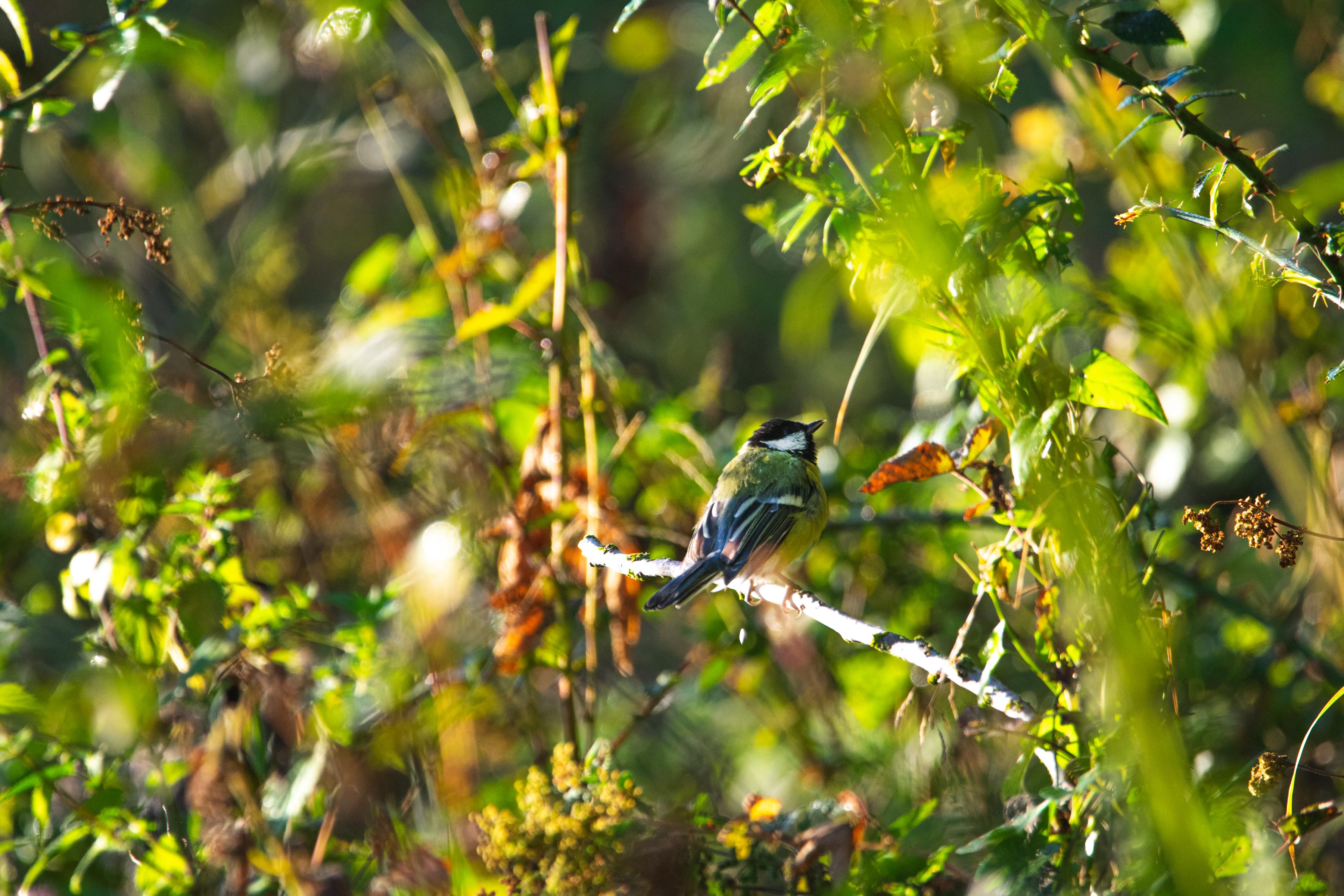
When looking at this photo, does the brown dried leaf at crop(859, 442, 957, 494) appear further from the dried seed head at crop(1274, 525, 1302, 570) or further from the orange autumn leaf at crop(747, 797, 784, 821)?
the orange autumn leaf at crop(747, 797, 784, 821)

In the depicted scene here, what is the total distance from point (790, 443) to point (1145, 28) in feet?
5.83

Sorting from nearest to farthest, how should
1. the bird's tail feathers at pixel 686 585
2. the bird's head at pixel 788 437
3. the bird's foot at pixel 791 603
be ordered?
the bird's tail feathers at pixel 686 585 → the bird's foot at pixel 791 603 → the bird's head at pixel 788 437

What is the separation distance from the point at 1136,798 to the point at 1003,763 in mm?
1715

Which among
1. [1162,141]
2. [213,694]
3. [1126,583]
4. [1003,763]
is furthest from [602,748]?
[1162,141]

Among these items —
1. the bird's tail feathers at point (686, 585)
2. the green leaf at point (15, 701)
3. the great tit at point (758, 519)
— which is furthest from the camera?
the great tit at point (758, 519)

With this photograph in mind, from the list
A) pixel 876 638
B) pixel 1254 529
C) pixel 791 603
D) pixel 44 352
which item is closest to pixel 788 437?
pixel 791 603

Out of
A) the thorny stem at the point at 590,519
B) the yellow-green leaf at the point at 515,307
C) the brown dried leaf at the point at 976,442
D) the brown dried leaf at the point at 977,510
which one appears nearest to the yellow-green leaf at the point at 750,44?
the brown dried leaf at the point at 976,442

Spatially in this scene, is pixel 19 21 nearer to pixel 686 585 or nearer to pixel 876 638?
pixel 686 585

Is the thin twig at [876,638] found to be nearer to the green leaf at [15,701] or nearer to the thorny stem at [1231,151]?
the thorny stem at [1231,151]

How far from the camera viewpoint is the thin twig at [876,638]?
134 cm

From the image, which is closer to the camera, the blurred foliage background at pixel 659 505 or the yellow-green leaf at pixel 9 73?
the blurred foliage background at pixel 659 505

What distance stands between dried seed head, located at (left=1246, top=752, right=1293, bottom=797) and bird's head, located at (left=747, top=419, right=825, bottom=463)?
5.00 feet

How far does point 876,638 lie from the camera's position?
1.50 m

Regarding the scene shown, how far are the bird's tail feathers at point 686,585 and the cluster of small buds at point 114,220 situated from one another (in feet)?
3.70
